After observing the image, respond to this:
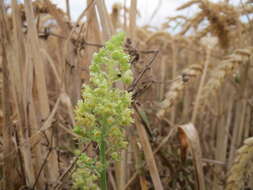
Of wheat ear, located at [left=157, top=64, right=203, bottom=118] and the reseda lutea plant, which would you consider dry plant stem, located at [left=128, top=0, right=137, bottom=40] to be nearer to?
wheat ear, located at [left=157, top=64, right=203, bottom=118]

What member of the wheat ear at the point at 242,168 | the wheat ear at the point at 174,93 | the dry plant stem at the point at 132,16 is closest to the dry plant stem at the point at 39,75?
the dry plant stem at the point at 132,16

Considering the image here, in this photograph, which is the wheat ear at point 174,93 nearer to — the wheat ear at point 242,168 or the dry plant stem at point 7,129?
the wheat ear at point 242,168

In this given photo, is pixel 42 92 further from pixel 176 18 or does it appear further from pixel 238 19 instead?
pixel 176 18

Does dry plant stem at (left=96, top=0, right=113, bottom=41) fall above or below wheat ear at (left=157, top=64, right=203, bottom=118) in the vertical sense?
above

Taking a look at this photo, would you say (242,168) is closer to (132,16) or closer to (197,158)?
(197,158)

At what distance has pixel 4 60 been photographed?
72 cm

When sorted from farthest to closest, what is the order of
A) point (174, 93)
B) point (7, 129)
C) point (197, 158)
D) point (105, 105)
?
point (174, 93) → point (197, 158) → point (7, 129) → point (105, 105)

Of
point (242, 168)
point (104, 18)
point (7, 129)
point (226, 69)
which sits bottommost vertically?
point (242, 168)

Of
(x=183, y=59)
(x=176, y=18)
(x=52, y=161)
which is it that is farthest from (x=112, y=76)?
(x=183, y=59)

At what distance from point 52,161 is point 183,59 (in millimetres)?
2350

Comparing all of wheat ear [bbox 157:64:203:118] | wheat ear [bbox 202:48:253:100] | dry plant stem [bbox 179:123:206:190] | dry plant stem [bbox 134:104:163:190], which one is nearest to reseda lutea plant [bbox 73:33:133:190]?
dry plant stem [bbox 134:104:163:190]

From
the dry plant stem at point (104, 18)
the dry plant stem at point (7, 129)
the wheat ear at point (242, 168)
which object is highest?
the dry plant stem at point (104, 18)

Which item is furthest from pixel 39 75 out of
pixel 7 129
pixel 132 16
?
pixel 132 16

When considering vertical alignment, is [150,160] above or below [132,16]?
below
